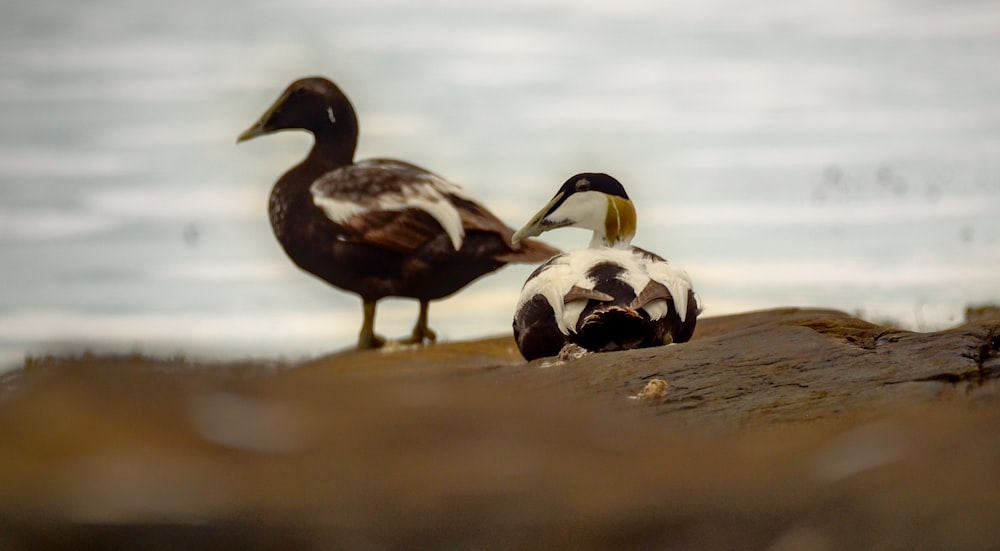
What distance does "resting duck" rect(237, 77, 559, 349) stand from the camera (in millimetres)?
6625

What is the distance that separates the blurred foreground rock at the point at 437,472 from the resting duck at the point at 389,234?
3195mm

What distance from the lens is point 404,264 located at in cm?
664

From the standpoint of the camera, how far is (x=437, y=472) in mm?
2799

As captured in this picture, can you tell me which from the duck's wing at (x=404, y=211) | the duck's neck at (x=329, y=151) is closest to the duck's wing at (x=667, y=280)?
the duck's wing at (x=404, y=211)

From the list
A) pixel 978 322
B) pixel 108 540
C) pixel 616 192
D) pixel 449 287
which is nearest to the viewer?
pixel 108 540

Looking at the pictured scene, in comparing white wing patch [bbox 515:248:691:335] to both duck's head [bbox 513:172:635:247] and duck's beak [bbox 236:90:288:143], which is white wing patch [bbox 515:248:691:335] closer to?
duck's head [bbox 513:172:635:247]

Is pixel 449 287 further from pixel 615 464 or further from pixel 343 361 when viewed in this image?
pixel 615 464

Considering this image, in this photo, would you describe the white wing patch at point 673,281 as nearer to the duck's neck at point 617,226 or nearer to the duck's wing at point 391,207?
the duck's neck at point 617,226

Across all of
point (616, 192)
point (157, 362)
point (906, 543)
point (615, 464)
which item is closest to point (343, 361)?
point (616, 192)

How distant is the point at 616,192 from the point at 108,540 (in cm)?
282

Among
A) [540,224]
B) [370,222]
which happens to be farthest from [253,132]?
[540,224]

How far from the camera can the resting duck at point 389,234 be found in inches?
261

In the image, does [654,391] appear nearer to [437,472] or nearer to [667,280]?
[667,280]

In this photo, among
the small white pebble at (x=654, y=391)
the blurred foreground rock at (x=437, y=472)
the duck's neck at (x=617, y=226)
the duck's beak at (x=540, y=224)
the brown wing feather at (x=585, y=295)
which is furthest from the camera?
the duck's beak at (x=540, y=224)
